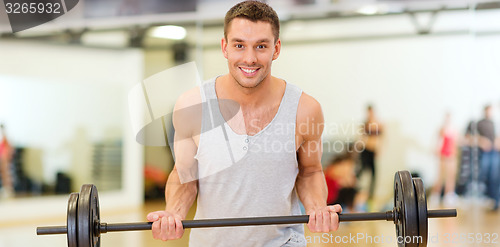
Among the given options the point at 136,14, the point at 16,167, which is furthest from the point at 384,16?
the point at 16,167

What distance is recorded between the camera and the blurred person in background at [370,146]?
6.21 m

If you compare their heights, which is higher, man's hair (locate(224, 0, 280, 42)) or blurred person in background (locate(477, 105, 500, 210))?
man's hair (locate(224, 0, 280, 42))

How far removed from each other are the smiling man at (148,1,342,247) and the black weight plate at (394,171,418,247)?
274 millimetres

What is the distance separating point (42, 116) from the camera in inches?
279

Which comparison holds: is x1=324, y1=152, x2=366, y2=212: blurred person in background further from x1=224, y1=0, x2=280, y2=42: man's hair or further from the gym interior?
x1=224, y1=0, x2=280, y2=42: man's hair

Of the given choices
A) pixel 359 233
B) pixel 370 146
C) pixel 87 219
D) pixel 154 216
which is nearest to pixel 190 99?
pixel 154 216

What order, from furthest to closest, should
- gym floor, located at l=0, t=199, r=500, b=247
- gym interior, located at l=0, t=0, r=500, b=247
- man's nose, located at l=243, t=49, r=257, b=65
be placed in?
gym interior, located at l=0, t=0, r=500, b=247 → gym floor, located at l=0, t=199, r=500, b=247 → man's nose, located at l=243, t=49, r=257, b=65

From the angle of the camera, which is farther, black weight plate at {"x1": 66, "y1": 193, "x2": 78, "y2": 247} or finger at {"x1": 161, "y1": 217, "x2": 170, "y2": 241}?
finger at {"x1": 161, "y1": 217, "x2": 170, "y2": 241}

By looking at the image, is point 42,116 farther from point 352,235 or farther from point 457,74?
point 457,74

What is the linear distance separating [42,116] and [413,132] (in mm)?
4323

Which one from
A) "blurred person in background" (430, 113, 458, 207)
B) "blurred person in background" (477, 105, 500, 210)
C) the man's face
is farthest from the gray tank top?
"blurred person in background" (477, 105, 500, 210)

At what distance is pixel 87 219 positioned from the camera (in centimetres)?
197

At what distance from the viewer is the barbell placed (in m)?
1.97

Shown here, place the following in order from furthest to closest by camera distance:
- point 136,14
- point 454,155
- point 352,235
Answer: point 136,14 < point 454,155 < point 352,235
